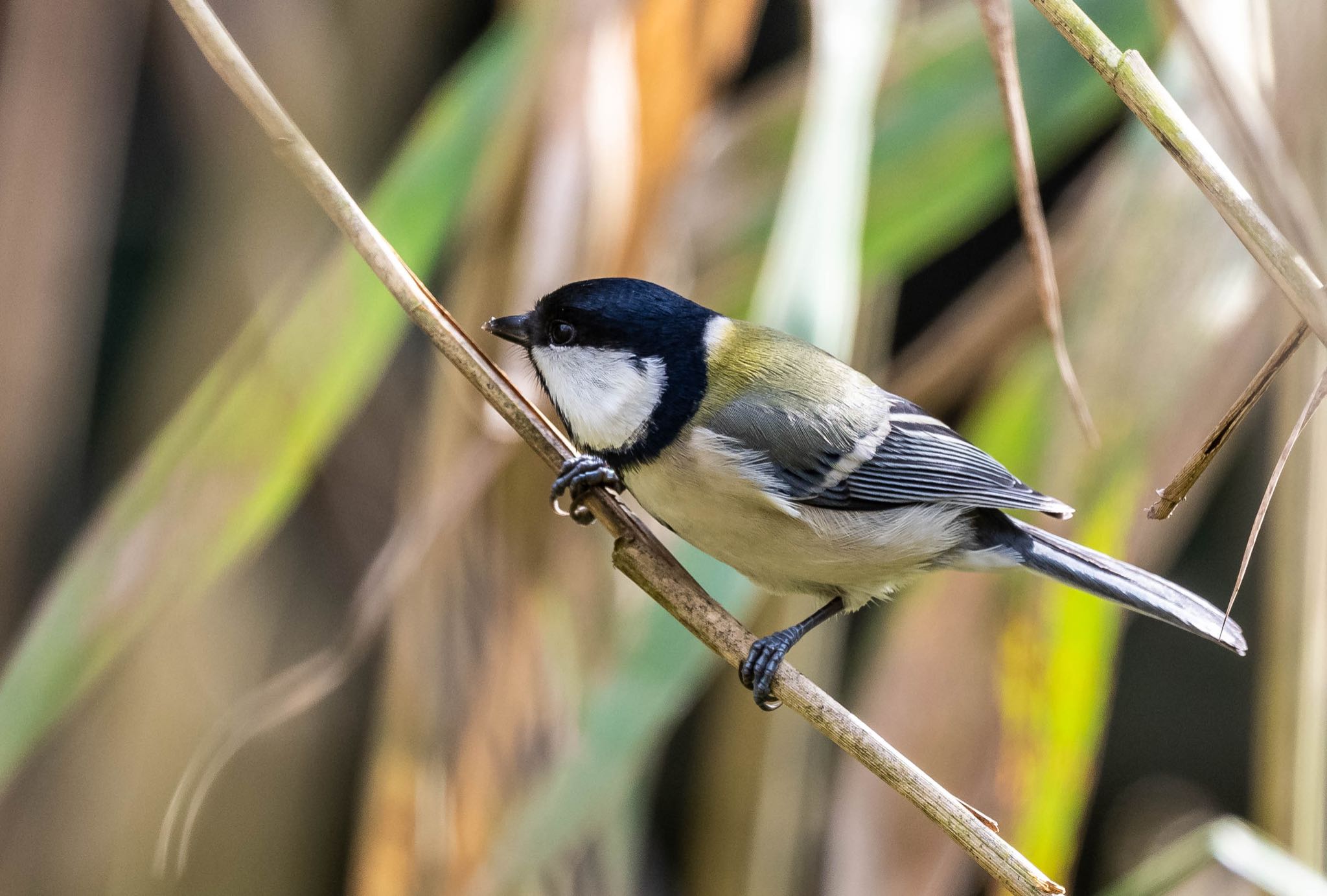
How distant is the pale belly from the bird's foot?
9cm

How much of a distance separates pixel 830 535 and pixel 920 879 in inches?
14.9

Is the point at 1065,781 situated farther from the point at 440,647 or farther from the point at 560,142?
the point at 560,142

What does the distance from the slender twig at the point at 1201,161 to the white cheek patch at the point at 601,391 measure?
23.7 inches

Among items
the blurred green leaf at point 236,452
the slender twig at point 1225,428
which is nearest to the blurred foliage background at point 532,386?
the blurred green leaf at point 236,452

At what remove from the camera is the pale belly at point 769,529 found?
41.6 inches

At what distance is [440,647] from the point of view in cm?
120

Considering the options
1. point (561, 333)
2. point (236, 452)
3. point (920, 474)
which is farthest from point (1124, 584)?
point (236, 452)

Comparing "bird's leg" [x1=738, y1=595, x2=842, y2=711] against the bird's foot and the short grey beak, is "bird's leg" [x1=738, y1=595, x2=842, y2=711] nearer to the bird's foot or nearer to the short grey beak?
the bird's foot

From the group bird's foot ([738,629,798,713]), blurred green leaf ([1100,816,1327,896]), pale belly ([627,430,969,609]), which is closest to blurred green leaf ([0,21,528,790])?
pale belly ([627,430,969,609])

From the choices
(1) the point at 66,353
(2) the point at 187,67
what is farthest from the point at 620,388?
(2) the point at 187,67

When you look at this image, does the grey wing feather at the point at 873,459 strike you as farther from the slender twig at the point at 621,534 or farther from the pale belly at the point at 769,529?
the slender twig at the point at 621,534

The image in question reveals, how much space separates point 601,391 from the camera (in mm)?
1106

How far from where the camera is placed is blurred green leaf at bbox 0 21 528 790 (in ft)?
2.74

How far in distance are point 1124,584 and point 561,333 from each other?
625 mm
